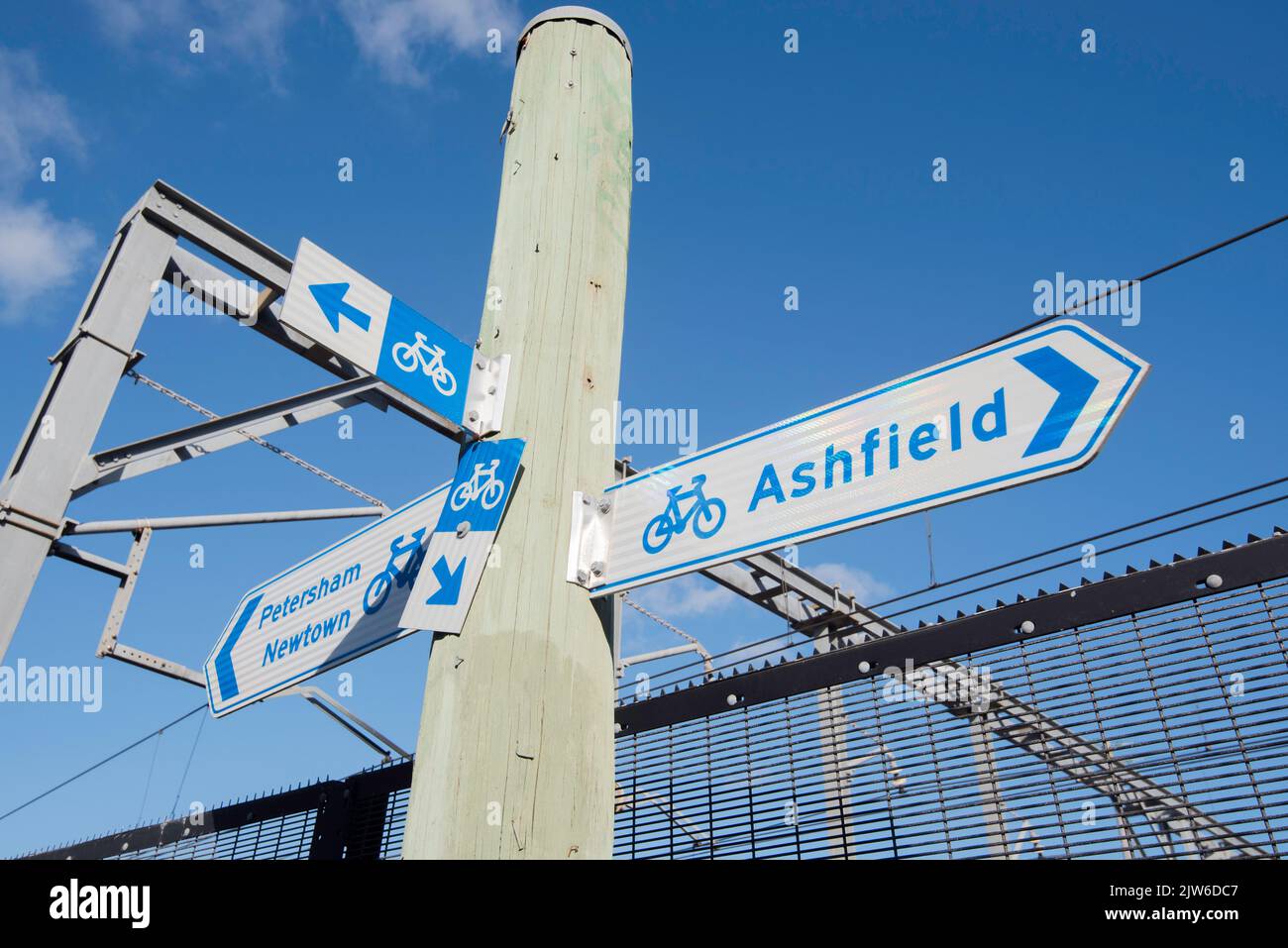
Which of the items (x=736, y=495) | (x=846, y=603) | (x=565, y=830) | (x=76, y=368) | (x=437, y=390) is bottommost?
(x=565, y=830)

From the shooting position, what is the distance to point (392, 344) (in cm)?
260

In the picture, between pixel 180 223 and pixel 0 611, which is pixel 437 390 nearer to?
pixel 0 611

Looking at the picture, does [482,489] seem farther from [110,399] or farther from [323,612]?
[110,399]

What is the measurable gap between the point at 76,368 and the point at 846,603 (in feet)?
27.4

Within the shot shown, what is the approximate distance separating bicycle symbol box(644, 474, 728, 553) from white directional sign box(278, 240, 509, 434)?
51cm

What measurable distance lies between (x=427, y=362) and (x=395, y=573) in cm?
77

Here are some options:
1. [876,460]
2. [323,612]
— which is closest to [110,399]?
[323,612]

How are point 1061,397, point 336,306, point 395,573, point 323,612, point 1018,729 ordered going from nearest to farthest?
1. point 1061,397
2. point 336,306
3. point 395,573
4. point 323,612
5. point 1018,729

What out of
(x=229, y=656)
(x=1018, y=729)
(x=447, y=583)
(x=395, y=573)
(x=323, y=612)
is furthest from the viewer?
(x=1018, y=729)

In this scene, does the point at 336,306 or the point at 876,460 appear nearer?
the point at 876,460

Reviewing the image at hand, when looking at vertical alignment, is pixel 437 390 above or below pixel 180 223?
below

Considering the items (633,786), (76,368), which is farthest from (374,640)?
(76,368)
